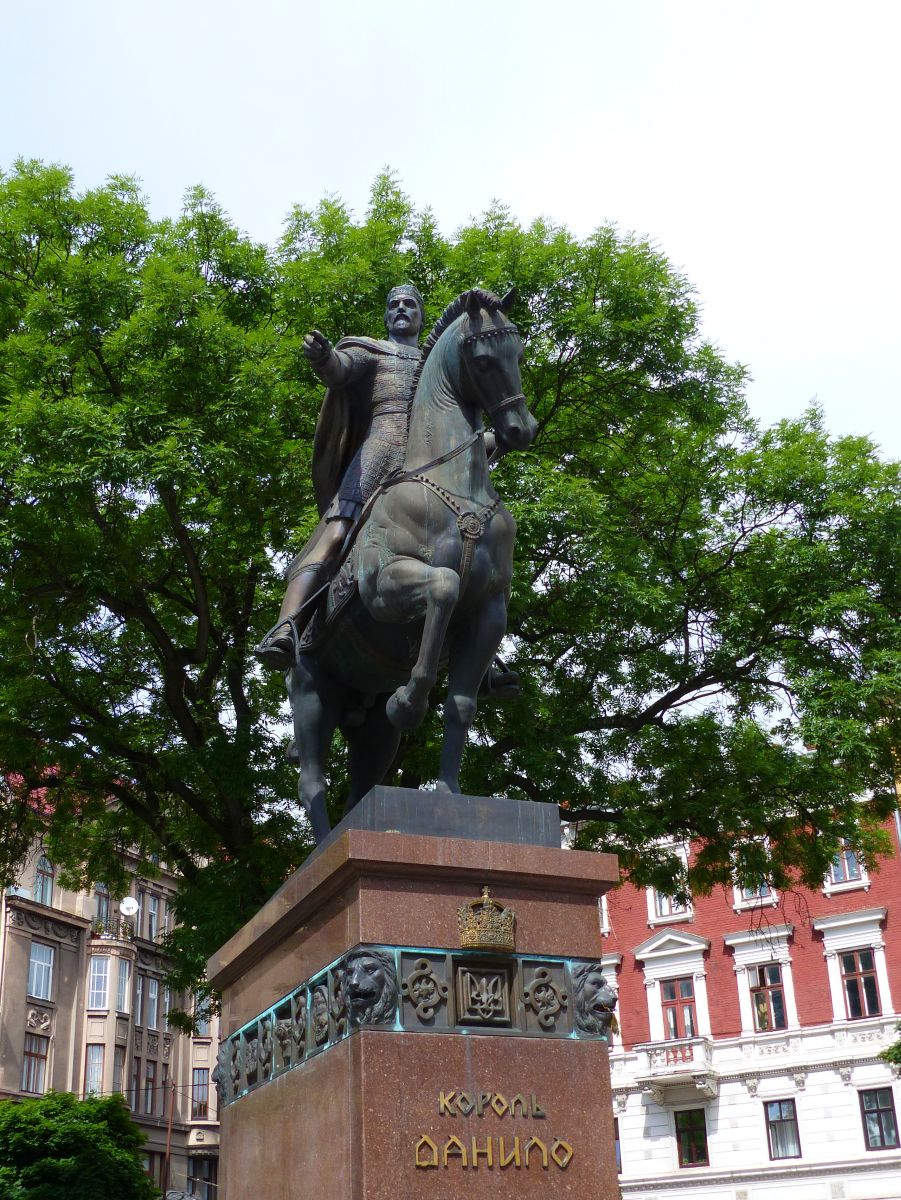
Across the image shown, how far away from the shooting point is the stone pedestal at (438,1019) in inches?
212

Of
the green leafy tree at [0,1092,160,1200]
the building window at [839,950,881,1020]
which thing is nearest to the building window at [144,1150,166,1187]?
the building window at [839,950,881,1020]

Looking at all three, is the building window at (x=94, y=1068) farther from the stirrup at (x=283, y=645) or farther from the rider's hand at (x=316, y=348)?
the rider's hand at (x=316, y=348)

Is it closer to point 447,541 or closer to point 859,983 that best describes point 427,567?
point 447,541

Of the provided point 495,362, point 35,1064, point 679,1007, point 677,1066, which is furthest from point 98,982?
point 495,362

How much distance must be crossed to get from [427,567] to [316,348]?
62.2 inches

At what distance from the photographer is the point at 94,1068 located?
5056cm

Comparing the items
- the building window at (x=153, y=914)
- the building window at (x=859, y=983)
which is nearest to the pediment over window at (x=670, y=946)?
the building window at (x=859, y=983)

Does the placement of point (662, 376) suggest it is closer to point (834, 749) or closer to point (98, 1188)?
point (834, 749)

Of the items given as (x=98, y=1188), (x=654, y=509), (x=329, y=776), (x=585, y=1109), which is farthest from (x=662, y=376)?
(x=98, y=1188)

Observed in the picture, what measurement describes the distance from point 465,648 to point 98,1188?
22582 millimetres

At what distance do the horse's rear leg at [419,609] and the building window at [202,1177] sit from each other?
5740cm

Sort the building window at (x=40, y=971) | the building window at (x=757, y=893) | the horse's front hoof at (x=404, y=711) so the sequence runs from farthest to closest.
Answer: the building window at (x=40, y=971) → the building window at (x=757, y=893) → the horse's front hoof at (x=404, y=711)

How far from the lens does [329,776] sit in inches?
654

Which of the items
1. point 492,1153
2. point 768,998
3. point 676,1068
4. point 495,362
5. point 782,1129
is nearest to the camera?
point 492,1153
